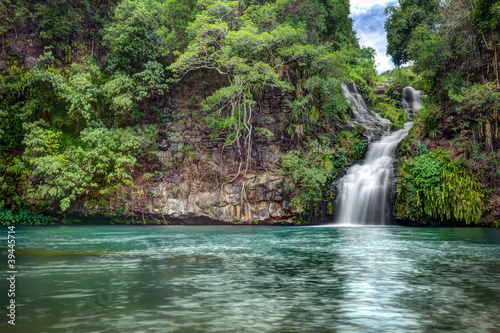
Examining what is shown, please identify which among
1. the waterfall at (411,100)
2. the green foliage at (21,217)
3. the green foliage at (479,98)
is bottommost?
the green foliage at (21,217)

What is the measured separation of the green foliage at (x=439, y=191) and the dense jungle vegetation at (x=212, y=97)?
6cm

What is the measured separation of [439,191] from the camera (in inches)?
638

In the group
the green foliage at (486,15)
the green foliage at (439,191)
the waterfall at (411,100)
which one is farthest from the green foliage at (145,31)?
the waterfall at (411,100)

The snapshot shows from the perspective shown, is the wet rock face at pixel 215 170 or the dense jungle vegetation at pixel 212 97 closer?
the dense jungle vegetation at pixel 212 97

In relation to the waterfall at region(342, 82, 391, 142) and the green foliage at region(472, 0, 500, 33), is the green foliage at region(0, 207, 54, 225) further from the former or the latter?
the green foliage at region(472, 0, 500, 33)

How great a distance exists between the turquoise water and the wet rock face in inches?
467

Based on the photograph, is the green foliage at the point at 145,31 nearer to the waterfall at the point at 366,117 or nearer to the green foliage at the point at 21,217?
the green foliage at the point at 21,217

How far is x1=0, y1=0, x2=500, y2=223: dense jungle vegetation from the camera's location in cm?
1761

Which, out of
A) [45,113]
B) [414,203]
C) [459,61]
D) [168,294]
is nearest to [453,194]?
[414,203]

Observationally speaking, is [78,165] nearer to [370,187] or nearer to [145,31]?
[145,31]

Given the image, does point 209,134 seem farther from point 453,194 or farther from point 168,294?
point 168,294

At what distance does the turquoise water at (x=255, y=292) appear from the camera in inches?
127

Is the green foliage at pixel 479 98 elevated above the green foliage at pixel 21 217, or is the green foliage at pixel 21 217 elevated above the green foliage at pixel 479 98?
the green foliage at pixel 479 98

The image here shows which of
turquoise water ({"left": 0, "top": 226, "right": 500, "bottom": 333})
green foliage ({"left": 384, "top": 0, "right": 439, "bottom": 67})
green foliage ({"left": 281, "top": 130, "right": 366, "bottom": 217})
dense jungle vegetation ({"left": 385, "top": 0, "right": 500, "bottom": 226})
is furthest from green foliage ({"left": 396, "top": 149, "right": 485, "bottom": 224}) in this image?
green foliage ({"left": 384, "top": 0, "right": 439, "bottom": 67})
